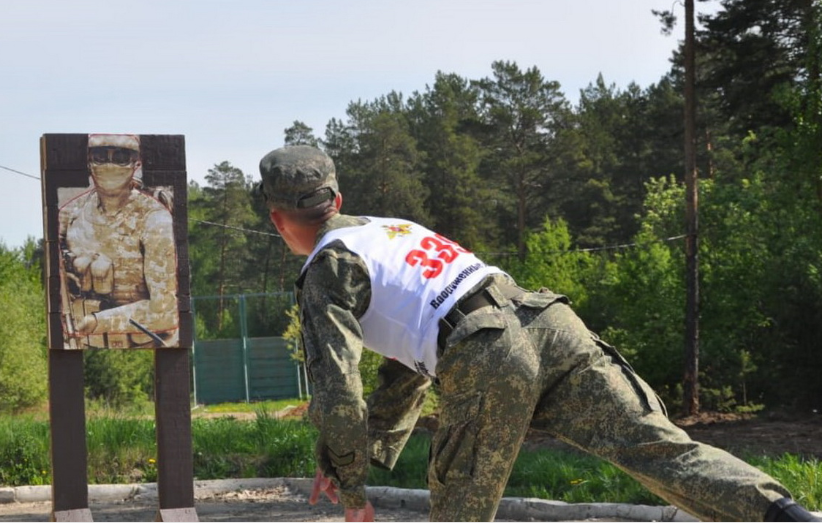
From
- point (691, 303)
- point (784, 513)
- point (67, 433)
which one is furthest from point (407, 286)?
point (691, 303)

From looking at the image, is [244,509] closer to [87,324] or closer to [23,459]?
[87,324]

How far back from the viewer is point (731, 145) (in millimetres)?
44250

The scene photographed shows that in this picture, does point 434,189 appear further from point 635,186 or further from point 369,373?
point 369,373

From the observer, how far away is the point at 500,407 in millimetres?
3426

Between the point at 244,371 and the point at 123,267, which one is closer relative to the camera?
the point at 123,267

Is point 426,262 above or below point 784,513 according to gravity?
above

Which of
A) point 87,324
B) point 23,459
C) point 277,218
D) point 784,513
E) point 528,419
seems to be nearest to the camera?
point 784,513

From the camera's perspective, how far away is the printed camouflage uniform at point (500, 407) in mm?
3352

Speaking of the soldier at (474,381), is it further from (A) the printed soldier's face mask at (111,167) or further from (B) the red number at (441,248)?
(A) the printed soldier's face mask at (111,167)

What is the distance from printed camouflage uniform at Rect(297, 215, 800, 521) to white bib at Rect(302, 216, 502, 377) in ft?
0.15

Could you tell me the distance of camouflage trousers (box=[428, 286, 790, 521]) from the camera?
→ 3.41 metres

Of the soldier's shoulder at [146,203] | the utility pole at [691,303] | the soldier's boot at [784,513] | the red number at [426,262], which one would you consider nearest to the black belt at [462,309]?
the red number at [426,262]

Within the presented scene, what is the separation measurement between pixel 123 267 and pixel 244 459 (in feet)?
12.2

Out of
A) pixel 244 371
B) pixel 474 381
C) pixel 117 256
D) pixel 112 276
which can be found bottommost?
pixel 244 371
